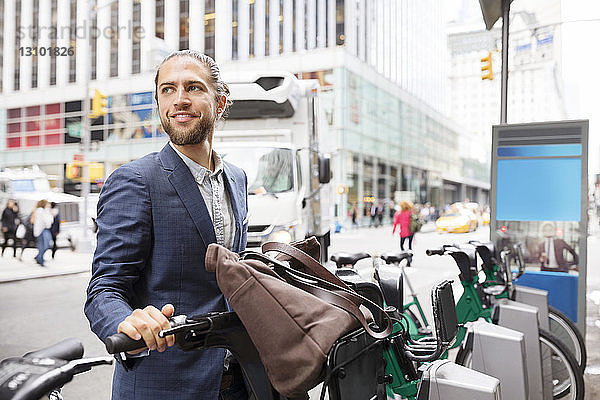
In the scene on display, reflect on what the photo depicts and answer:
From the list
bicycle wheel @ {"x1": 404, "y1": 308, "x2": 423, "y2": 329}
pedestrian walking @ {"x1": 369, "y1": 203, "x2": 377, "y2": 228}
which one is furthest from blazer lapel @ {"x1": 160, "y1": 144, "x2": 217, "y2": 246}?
pedestrian walking @ {"x1": 369, "y1": 203, "x2": 377, "y2": 228}

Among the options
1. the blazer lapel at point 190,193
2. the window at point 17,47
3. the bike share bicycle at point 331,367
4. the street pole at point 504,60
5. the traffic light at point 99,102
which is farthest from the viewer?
the traffic light at point 99,102

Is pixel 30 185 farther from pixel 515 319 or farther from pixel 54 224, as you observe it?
pixel 515 319

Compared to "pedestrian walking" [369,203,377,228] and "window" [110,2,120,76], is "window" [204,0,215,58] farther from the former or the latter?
"pedestrian walking" [369,203,377,228]

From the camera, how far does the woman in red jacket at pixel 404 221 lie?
5.94m

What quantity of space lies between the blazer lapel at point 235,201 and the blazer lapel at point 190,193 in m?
0.15

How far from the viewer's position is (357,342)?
3.60ft

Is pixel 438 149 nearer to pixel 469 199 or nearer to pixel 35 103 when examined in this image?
pixel 469 199

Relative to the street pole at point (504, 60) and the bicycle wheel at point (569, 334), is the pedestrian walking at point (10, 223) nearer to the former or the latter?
the street pole at point (504, 60)

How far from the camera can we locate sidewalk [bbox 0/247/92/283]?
5.53m

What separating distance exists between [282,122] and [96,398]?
9.62 ft

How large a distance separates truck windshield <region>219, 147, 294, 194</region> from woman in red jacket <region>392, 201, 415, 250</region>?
67.4 inches

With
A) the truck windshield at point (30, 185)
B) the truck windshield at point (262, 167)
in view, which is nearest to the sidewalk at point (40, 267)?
the truck windshield at point (30, 185)

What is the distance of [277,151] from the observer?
4836 mm

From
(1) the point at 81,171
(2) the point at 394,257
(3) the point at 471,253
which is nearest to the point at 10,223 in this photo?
(1) the point at 81,171
